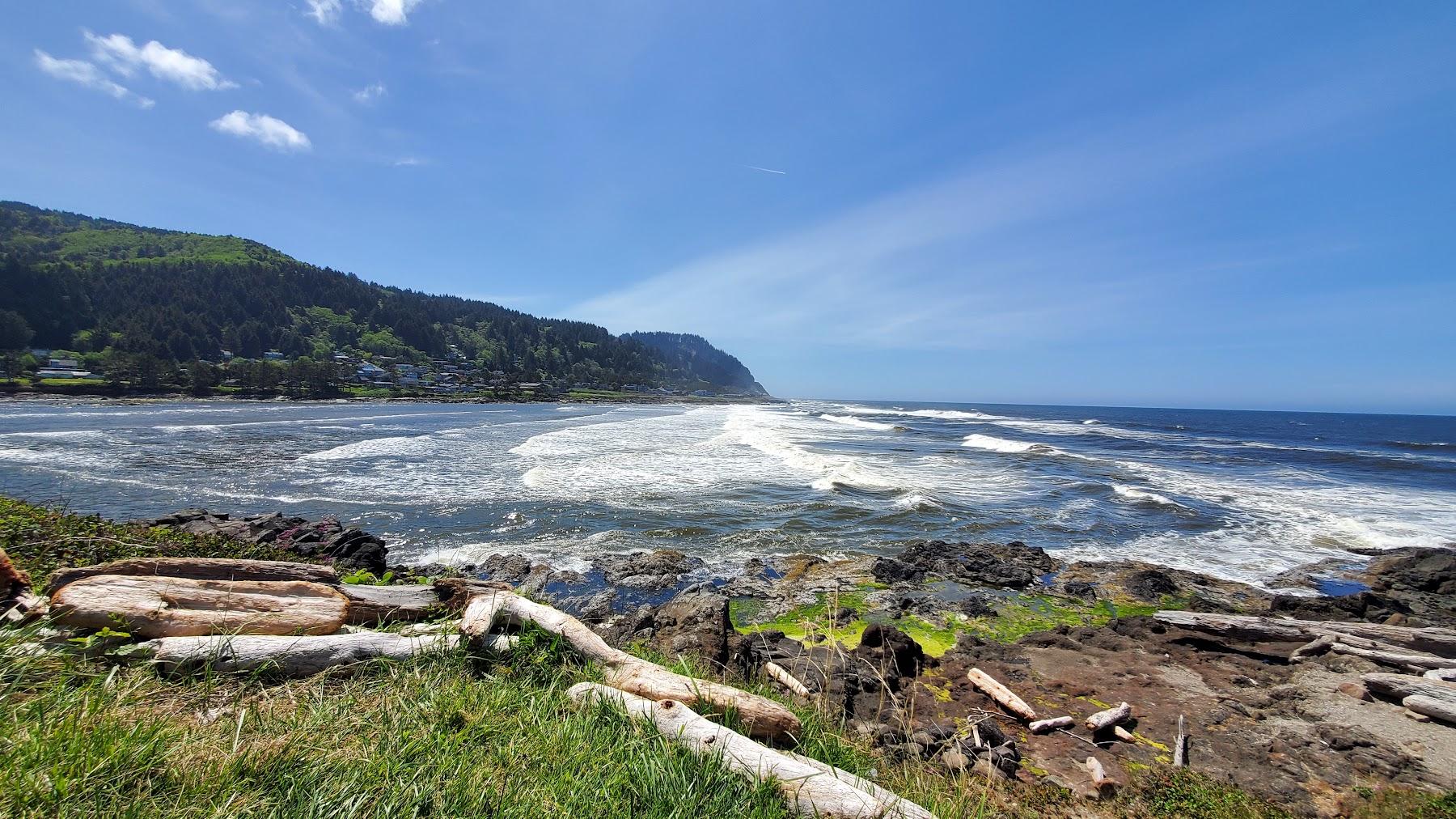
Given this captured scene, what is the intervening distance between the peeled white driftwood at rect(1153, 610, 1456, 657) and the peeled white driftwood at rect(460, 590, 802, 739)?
29.9 feet

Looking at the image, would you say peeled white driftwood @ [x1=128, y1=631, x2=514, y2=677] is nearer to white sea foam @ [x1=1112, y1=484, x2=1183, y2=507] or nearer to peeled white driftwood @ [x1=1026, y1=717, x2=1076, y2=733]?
peeled white driftwood @ [x1=1026, y1=717, x2=1076, y2=733]

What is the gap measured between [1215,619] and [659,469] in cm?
1957

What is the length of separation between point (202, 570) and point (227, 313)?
6157 inches

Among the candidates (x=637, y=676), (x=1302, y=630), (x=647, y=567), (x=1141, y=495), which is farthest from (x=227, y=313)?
(x=1302, y=630)

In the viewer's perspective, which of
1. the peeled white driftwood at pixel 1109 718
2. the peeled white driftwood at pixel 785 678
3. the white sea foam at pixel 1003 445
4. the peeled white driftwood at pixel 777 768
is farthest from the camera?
the white sea foam at pixel 1003 445

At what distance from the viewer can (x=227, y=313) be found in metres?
117

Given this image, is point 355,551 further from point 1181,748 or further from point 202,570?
point 1181,748

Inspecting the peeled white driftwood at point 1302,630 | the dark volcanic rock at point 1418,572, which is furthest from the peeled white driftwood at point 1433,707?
the dark volcanic rock at point 1418,572

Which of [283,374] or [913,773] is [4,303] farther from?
[913,773]

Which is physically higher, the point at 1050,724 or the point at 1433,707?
the point at 1433,707

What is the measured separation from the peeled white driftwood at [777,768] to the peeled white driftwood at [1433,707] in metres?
8.00

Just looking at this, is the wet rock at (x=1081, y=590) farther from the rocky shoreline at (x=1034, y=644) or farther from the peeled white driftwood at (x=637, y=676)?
the peeled white driftwood at (x=637, y=676)

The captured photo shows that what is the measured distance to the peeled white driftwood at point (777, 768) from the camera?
2932mm

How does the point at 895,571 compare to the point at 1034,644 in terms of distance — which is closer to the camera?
the point at 1034,644
